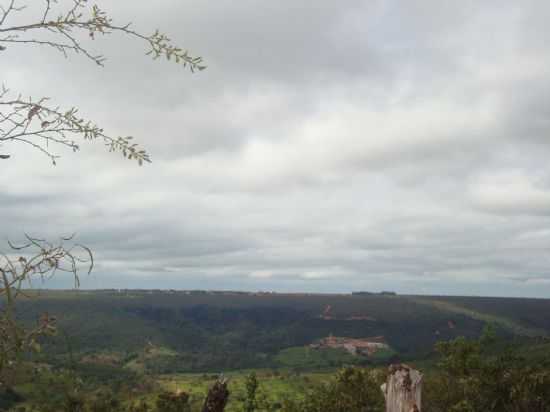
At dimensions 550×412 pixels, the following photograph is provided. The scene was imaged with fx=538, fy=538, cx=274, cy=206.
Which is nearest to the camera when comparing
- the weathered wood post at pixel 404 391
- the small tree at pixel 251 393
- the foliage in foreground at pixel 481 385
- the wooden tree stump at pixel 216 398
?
the wooden tree stump at pixel 216 398

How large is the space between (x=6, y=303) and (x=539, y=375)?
3702 cm

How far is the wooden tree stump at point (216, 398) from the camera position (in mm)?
6684

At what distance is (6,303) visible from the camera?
12.2 feet

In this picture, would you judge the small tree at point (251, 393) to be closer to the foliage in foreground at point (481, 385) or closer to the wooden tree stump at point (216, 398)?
the foliage in foreground at point (481, 385)

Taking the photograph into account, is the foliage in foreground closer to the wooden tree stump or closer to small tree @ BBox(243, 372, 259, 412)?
small tree @ BBox(243, 372, 259, 412)

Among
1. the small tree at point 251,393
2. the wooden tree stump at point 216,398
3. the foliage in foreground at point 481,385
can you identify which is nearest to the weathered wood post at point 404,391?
the wooden tree stump at point 216,398

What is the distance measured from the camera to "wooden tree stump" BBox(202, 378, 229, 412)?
21.9ft

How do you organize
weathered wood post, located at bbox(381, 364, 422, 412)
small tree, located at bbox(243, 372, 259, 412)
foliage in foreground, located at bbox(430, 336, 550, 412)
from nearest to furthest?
weathered wood post, located at bbox(381, 364, 422, 412) → small tree, located at bbox(243, 372, 259, 412) → foliage in foreground, located at bbox(430, 336, 550, 412)

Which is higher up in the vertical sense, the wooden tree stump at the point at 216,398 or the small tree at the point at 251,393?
the wooden tree stump at the point at 216,398

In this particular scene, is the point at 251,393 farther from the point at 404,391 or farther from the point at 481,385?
the point at 404,391

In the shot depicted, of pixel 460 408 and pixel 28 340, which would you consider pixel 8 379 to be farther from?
pixel 460 408

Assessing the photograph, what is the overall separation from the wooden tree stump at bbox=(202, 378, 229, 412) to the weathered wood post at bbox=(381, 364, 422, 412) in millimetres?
2179

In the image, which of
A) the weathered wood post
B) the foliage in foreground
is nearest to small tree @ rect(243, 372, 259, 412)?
the foliage in foreground

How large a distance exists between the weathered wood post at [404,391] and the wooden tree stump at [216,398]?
7.15 ft
